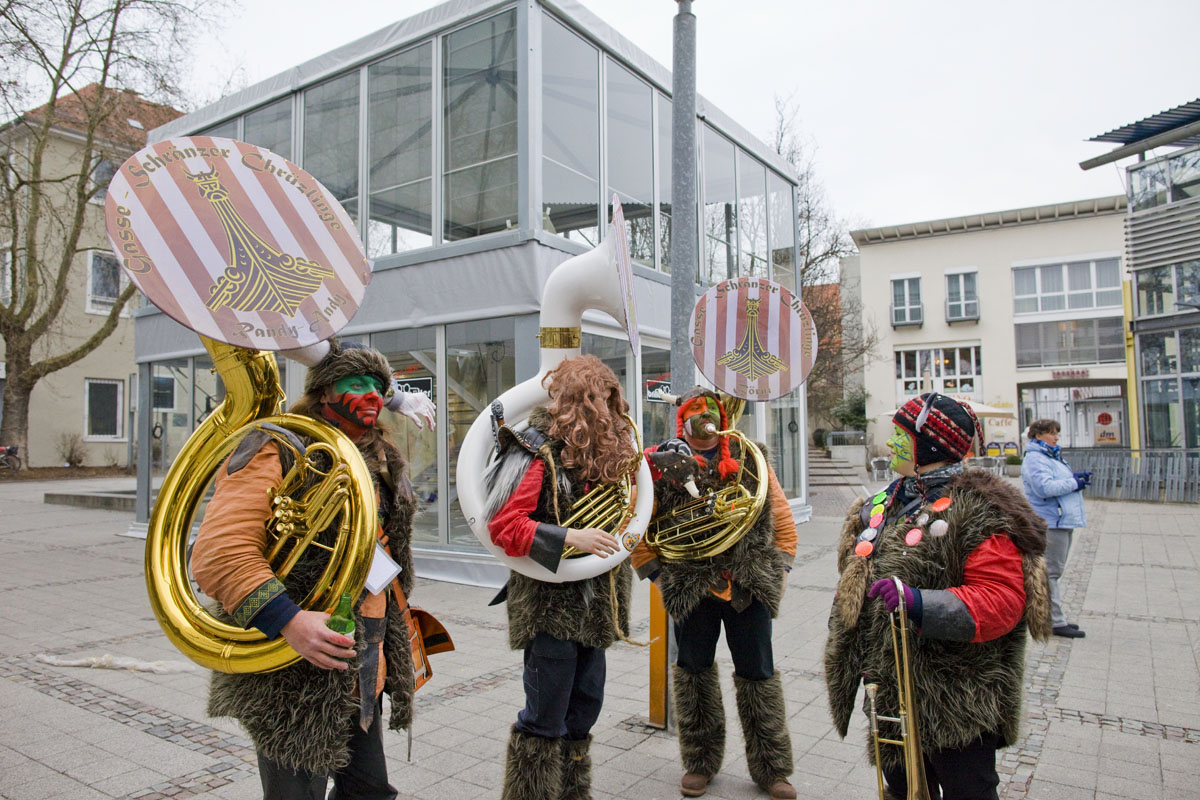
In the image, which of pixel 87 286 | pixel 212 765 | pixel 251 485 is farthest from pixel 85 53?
pixel 251 485

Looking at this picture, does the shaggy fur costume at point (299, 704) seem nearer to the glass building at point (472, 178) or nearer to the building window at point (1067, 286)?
the glass building at point (472, 178)

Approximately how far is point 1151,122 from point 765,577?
698 inches

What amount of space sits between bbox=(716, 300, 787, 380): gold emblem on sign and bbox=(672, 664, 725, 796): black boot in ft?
4.76

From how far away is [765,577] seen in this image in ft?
10.9

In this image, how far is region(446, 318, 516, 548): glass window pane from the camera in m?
8.08

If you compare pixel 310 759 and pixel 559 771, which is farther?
pixel 559 771

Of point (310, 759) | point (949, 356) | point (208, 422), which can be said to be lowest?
point (310, 759)

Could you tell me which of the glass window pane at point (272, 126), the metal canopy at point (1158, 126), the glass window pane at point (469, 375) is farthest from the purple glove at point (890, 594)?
the metal canopy at point (1158, 126)

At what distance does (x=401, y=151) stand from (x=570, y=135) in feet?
6.98

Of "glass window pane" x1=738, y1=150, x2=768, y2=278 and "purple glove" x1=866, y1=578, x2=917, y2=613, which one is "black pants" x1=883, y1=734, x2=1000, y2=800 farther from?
"glass window pane" x1=738, y1=150, x2=768, y2=278

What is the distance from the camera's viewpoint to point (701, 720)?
3.40 m

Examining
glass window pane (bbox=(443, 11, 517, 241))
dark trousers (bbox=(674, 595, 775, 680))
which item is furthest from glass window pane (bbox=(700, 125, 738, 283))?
dark trousers (bbox=(674, 595, 775, 680))

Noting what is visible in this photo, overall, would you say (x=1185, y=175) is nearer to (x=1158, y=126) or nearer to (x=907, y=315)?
(x=1158, y=126)

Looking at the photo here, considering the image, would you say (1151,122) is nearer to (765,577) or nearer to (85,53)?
(765,577)
